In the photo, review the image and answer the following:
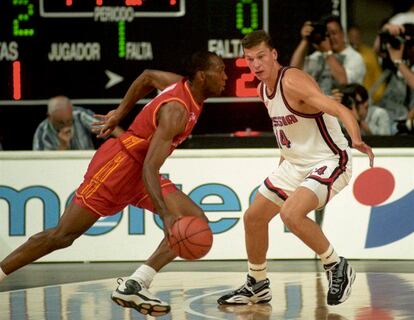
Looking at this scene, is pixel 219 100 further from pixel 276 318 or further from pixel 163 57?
pixel 276 318

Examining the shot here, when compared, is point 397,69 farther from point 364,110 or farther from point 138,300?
point 138,300

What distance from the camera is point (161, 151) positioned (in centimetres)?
845

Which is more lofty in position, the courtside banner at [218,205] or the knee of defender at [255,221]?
the knee of defender at [255,221]

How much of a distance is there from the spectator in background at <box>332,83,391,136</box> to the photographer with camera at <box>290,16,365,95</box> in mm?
433

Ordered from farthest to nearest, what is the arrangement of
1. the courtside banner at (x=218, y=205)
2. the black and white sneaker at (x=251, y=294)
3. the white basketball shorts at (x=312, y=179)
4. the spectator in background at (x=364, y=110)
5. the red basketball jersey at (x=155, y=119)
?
the spectator in background at (x=364, y=110)
the courtside banner at (x=218, y=205)
the black and white sneaker at (x=251, y=294)
the white basketball shorts at (x=312, y=179)
the red basketball jersey at (x=155, y=119)

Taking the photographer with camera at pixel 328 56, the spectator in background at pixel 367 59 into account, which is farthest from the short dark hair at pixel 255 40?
the spectator in background at pixel 367 59

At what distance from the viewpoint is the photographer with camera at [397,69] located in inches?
521

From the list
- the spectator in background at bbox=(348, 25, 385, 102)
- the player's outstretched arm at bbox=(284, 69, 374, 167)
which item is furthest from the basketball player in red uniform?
the spectator in background at bbox=(348, 25, 385, 102)

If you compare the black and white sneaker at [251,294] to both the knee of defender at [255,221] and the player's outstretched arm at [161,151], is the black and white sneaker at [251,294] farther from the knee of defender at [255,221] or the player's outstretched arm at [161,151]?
the player's outstretched arm at [161,151]

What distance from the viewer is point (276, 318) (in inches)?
341

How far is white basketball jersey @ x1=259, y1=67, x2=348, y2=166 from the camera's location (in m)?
9.06

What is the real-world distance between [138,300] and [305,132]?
168 centimetres

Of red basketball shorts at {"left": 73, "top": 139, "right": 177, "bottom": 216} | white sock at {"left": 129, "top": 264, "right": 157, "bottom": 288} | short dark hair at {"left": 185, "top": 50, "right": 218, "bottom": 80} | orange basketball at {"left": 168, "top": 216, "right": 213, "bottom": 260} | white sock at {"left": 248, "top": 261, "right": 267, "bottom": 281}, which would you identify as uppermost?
short dark hair at {"left": 185, "top": 50, "right": 218, "bottom": 80}

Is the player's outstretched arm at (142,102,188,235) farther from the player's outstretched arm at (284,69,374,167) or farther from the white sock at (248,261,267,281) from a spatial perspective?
the white sock at (248,261,267,281)
